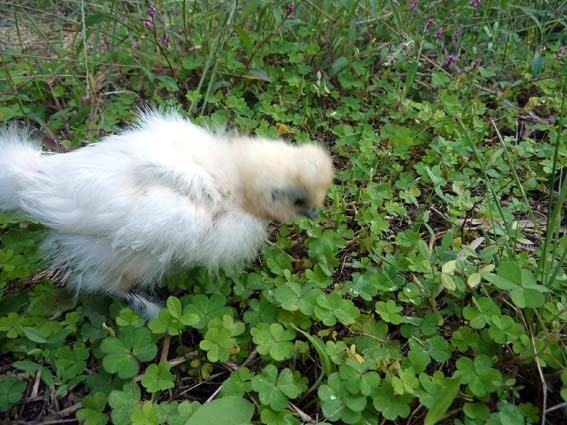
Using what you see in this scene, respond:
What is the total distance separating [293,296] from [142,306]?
624 millimetres

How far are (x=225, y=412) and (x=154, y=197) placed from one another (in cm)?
74

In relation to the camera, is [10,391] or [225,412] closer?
[225,412]

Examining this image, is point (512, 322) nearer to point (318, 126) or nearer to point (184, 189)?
point (184, 189)

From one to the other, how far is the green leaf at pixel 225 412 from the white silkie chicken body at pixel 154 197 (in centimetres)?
52

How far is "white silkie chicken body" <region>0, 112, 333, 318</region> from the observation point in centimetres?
171

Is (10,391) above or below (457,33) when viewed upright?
below

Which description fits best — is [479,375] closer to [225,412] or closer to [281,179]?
[225,412]

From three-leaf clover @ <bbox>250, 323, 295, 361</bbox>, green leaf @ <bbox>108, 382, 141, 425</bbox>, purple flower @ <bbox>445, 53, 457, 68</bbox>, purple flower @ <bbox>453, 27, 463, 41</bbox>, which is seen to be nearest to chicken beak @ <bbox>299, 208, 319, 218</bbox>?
three-leaf clover @ <bbox>250, 323, 295, 361</bbox>

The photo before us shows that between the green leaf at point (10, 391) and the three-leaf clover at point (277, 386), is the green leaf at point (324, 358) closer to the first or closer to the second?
the three-leaf clover at point (277, 386)

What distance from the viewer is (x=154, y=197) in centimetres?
170

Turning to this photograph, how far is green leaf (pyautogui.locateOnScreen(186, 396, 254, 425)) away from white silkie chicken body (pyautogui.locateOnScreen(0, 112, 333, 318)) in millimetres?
517

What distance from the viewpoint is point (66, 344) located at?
184cm

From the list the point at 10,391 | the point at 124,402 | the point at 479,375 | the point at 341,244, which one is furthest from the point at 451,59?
the point at 10,391

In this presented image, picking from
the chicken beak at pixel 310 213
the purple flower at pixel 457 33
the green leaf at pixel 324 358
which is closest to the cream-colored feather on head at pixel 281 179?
the chicken beak at pixel 310 213
